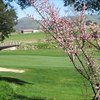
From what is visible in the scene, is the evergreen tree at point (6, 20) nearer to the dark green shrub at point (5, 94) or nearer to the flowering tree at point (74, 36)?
the dark green shrub at point (5, 94)

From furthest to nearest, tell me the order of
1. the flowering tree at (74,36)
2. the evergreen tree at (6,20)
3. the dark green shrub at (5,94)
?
the evergreen tree at (6,20) < the dark green shrub at (5,94) < the flowering tree at (74,36)

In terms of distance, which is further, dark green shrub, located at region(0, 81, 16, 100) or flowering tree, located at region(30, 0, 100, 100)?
dark green shrub, located at region(0, 81, 16, 100)

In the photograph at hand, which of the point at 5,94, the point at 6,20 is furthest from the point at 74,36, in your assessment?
the point at 6,20

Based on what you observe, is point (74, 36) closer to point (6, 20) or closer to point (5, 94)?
point (5, 94)

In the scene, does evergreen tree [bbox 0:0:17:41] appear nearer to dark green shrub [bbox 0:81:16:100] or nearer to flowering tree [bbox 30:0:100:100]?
dark green shrub [bbox 0:81:16:100]

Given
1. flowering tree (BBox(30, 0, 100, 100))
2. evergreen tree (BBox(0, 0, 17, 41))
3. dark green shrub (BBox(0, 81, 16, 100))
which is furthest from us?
evergreen tree (BBox(0, 0, 17, 41))

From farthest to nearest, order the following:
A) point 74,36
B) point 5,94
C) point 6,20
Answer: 1. point 6,20
2. point 5,94
3. point 74,36

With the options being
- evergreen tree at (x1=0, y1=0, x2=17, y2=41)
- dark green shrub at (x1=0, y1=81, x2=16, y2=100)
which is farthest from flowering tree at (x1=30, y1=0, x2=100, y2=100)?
evergreen tree at (x1=0, y1=0, x2=17, y2=41)

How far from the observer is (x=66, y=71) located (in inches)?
1107

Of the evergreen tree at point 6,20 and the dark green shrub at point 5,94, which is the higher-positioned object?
the dark green shrub at point 5,94

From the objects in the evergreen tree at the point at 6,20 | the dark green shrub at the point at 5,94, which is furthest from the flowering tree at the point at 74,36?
the evergreen tree at the point at 6,20

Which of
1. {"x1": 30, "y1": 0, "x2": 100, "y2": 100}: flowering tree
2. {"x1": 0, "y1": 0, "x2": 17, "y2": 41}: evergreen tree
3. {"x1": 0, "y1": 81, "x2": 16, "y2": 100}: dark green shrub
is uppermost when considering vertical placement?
{"x1": 30, "y1": 0, "x2": 100, "y2": 100}: flowering tree

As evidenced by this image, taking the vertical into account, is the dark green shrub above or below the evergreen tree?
above

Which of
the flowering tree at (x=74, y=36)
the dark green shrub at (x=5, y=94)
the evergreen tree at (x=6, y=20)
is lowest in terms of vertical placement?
the evergreen tree at (x=6, y=20)
